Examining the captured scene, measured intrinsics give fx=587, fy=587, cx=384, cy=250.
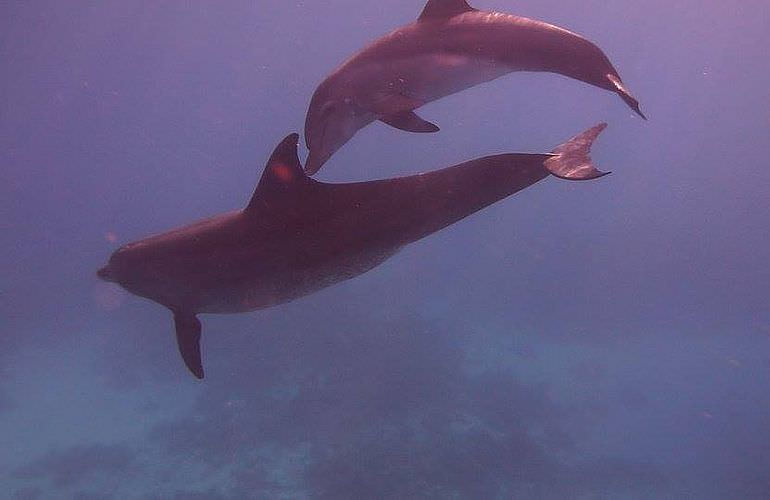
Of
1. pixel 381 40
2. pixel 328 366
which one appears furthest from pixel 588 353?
pixel 381 40

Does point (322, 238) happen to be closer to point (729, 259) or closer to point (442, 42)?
point (442, 42)

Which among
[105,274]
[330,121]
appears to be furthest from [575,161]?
[105,274]

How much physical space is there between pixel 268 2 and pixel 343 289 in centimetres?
6314

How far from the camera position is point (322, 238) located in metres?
4.68

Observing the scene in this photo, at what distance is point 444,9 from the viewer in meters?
5.21

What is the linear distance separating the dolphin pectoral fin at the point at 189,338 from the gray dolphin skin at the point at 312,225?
436 mm

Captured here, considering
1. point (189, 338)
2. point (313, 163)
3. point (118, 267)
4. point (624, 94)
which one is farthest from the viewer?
point (189, 338)

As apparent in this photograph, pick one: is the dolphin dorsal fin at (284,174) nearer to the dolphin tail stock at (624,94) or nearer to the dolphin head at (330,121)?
the dolphin head at (330,121)

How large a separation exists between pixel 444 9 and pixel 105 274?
413 centimetres

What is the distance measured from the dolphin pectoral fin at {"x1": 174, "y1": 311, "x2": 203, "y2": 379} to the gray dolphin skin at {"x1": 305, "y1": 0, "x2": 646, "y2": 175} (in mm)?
1983

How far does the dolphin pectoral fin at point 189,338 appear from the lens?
575 centimetres

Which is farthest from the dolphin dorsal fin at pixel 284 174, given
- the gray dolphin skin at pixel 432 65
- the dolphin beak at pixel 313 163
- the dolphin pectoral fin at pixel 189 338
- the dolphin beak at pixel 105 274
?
the dolphin beak at pixel 105 274

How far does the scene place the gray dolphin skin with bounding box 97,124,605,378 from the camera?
4402 millimetres

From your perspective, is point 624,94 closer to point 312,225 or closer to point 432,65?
point 432,65
